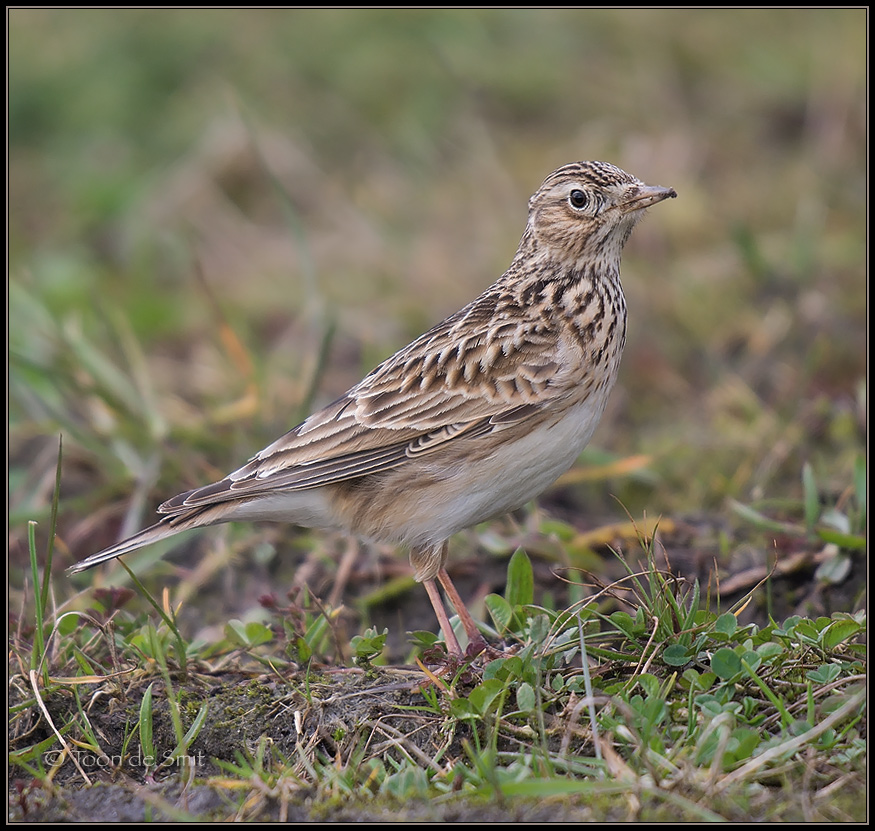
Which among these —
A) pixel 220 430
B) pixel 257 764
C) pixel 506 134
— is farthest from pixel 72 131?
pixel 257 764

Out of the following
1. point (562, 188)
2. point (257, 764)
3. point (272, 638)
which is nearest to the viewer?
point (257, 764)

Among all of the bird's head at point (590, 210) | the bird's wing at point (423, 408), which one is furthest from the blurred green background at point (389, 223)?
the bird's head at point (590, 210)

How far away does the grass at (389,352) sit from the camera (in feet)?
12.7

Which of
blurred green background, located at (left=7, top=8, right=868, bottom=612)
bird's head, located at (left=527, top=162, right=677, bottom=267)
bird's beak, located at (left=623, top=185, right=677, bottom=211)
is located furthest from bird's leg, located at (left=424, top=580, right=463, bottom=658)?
bird's beak, located at (left=623, top=185, right=677, bottom=211)

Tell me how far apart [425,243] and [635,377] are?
2536mm

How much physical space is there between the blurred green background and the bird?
4.91ft

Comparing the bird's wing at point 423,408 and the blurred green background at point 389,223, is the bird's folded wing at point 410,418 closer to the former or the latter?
the bird's wing at point 423,408

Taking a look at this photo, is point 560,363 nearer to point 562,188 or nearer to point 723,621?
point 562,188

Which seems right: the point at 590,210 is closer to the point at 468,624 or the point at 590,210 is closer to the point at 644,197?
the point at 644,197

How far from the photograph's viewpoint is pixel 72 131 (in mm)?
12000

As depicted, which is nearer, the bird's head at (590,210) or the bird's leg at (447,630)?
the bird's leg at (447,630)

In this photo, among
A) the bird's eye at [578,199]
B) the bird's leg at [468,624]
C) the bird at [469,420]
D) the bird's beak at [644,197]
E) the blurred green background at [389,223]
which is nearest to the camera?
the bird's leg at [468,624]

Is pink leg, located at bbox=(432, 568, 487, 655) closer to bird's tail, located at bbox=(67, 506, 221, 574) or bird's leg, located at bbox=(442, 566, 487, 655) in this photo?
bird's leg, located at bbox=(442, 566, 487, 655)

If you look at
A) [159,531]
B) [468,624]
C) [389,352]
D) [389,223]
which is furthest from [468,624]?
[389,223]
